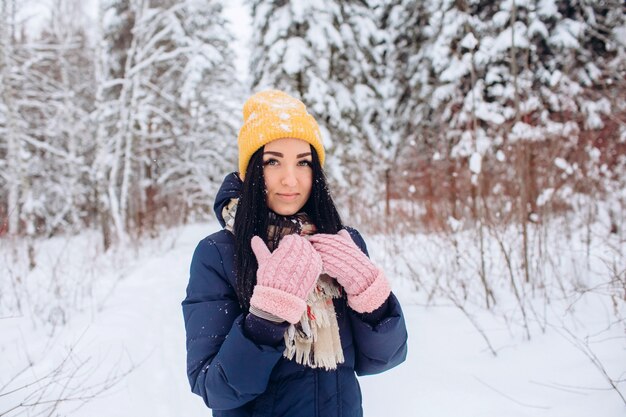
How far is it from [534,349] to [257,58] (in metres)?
10.6

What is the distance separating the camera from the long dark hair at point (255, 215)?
1.21 m

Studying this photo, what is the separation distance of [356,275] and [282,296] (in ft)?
0.78

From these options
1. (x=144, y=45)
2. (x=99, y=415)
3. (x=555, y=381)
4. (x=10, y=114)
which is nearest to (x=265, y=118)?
(x=99, y=415)

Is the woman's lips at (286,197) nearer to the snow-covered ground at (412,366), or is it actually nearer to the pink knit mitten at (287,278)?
the pink knit mitten at (287,278)

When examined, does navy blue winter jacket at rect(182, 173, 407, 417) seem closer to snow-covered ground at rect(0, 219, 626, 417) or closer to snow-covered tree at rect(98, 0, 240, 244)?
snow-covered ground at rect(0, 219, 626, 417)

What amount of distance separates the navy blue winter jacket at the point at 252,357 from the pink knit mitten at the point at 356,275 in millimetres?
90

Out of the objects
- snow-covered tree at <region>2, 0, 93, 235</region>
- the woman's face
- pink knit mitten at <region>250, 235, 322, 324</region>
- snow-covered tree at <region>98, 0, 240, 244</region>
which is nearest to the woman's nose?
the woman's face

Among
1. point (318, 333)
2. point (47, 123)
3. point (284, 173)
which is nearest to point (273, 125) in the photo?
point (284, 173)

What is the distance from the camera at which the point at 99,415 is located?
227 centimetres

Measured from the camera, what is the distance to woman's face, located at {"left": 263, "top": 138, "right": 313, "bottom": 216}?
4.44 ft

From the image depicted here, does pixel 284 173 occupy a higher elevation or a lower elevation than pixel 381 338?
higher

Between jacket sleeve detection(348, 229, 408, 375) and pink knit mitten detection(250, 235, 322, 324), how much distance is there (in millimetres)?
265

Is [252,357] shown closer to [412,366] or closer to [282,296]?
[282,296]

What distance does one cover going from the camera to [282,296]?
40.3 inches
